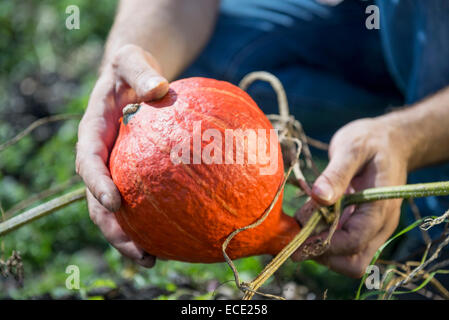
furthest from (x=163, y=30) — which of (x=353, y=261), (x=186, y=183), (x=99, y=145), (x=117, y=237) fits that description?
(x=353, y=261)

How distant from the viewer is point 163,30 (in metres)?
2.35

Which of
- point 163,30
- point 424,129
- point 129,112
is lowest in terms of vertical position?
point 424,129

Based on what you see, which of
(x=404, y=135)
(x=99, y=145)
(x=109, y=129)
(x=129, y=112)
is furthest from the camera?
(x=404, y=135)

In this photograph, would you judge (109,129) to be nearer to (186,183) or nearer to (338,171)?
(186,183)

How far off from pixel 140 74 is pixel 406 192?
0.97 meters

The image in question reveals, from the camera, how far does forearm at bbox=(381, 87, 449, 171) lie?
1836 mm

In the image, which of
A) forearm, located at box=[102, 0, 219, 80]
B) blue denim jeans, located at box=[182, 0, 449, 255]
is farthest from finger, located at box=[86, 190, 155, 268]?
blue denim jeans, located at box=[182, 0, 449, 255]

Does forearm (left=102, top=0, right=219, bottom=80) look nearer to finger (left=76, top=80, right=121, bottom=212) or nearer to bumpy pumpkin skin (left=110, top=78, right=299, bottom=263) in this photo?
finger (left=76, top=80, right=121, bottom=212)

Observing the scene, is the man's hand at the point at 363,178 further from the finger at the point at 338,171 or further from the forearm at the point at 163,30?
the forearm at the point at 163,30

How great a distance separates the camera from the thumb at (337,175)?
4.79 ft

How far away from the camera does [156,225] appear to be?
1334mm

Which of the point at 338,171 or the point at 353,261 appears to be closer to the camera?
the point at 338,171
